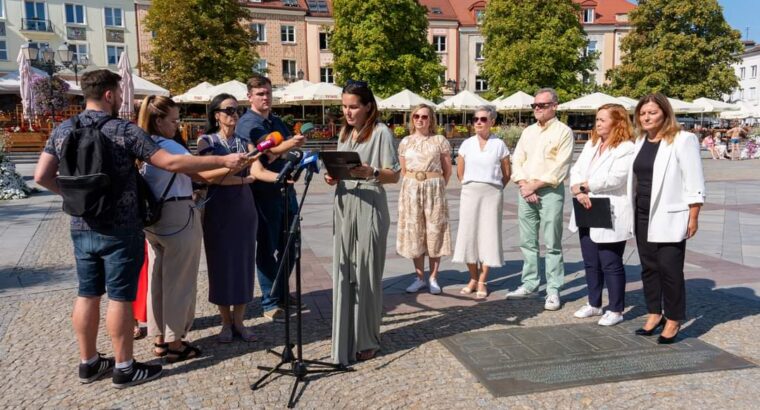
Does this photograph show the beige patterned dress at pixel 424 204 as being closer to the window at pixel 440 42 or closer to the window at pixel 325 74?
the window at pixel 325 74

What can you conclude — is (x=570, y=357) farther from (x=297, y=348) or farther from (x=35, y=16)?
(x=35, y=16)

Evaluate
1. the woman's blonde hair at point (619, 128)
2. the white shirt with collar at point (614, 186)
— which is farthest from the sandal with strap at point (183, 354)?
the woman's blonde hair at point (619, 128)

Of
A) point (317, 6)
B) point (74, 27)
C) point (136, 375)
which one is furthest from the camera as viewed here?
point (317, 6)

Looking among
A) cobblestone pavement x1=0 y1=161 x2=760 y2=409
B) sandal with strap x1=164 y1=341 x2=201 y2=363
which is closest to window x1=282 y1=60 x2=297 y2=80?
cobblestone pavement x1=0 y1=161 x2=760 y2=409

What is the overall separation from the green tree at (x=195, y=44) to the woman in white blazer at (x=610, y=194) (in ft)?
92.3

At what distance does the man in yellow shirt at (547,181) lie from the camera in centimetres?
509

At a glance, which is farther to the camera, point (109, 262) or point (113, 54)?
point (113, 54)

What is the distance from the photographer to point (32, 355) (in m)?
4.05

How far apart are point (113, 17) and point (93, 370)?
45.1 metres

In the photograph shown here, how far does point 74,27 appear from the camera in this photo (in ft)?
136

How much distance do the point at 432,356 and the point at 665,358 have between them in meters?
1.55

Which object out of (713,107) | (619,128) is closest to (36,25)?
(713,107)

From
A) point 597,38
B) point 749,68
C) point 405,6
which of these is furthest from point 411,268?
point 749,68

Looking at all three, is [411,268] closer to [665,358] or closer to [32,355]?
[665,358]
